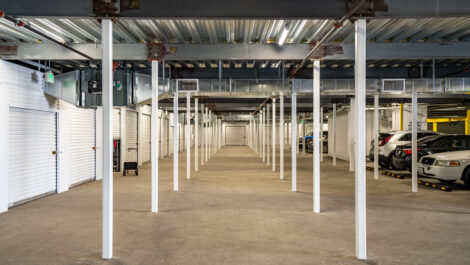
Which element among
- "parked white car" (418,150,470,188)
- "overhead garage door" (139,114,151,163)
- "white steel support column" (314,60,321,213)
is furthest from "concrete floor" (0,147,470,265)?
"overhead garage door" (139,114,151,163)

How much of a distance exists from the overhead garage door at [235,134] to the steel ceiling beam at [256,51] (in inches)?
1344

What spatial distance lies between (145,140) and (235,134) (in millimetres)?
24958

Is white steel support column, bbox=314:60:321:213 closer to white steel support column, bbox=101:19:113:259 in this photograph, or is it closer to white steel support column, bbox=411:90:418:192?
white steel support column, bbox=411:90:418:192

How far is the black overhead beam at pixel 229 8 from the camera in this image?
4031mm

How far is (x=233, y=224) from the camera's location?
539cm

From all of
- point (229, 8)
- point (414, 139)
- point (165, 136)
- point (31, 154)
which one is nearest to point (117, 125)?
point (31, 154)

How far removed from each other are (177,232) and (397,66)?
8736mm

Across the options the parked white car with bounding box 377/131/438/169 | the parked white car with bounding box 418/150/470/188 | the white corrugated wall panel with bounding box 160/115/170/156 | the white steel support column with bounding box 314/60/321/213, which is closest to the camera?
the white steel support column with bounding box 314/60/321/213

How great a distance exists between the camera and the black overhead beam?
13.2ft

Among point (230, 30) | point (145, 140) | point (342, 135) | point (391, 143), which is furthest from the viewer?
point (342, 135)

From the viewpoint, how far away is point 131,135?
14.3 metres

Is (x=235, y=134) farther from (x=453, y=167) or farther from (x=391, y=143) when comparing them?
(x=453, y=167)

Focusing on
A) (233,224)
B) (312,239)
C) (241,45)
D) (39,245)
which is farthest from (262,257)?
(241,45)

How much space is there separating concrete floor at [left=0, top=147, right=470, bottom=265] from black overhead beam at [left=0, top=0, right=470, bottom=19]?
3205mm
